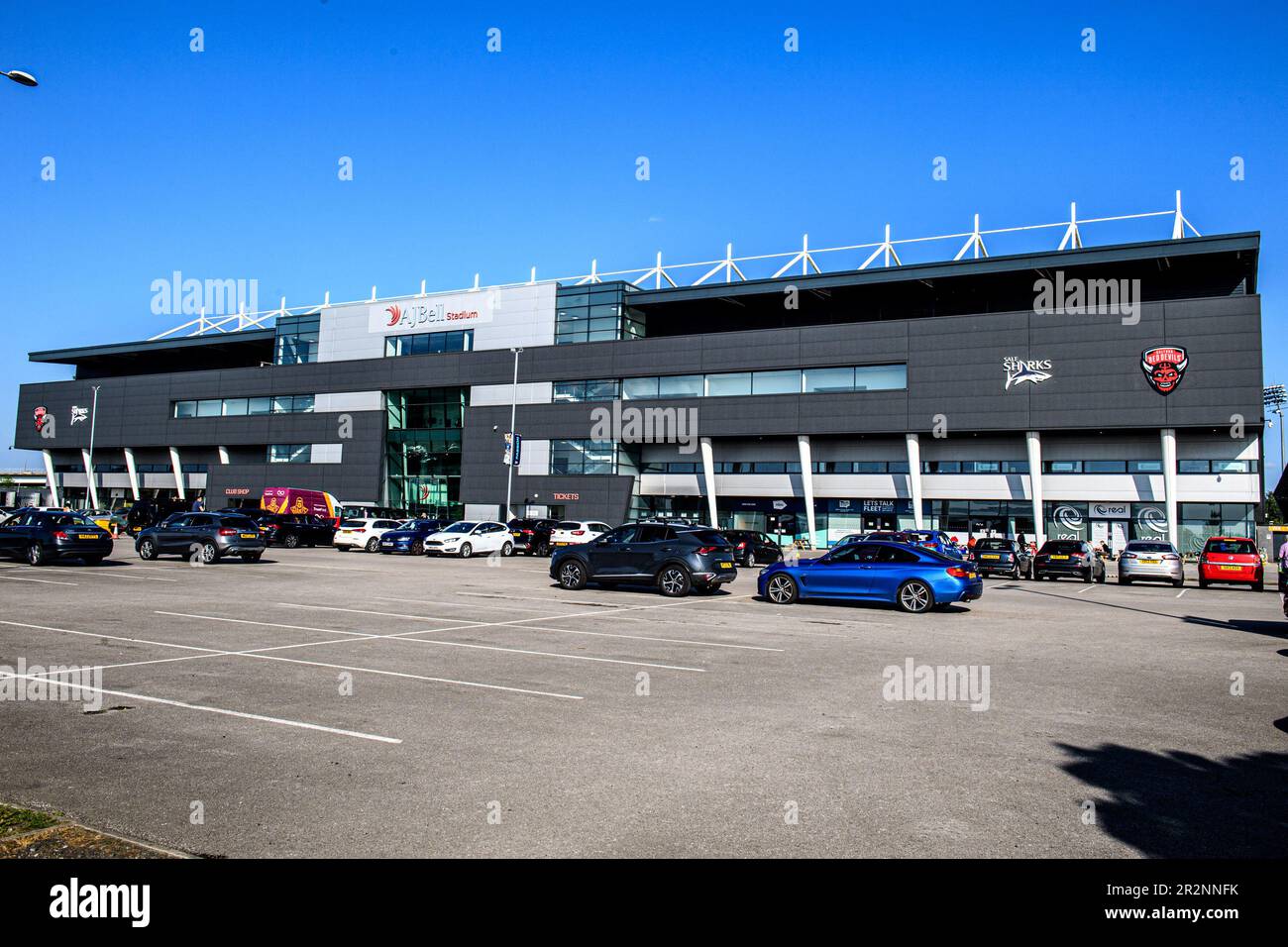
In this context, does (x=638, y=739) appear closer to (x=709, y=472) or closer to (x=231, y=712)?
(x=231, y=712)

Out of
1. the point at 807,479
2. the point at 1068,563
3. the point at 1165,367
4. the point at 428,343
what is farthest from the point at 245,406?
the point at 1165,367

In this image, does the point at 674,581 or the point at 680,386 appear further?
the point at 680,386

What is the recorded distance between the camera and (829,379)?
55.4m

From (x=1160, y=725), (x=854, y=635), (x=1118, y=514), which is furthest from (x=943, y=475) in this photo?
(x=1160, y=725)

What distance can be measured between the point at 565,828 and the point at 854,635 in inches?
384

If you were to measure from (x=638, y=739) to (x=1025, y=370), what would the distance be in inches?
Answer: 1942

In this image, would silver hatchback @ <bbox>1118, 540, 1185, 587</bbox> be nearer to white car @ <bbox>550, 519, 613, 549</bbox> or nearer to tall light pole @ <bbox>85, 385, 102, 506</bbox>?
white car @ <bbox>550, 519, 613, 549</bbox>

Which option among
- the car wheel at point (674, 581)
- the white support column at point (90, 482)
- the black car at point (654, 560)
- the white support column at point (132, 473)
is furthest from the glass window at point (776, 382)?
the white support column at point (90, 482)

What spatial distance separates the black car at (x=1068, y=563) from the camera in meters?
29.7

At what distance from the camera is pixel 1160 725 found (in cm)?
780

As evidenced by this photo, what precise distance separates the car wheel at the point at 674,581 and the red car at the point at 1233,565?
18145mm
